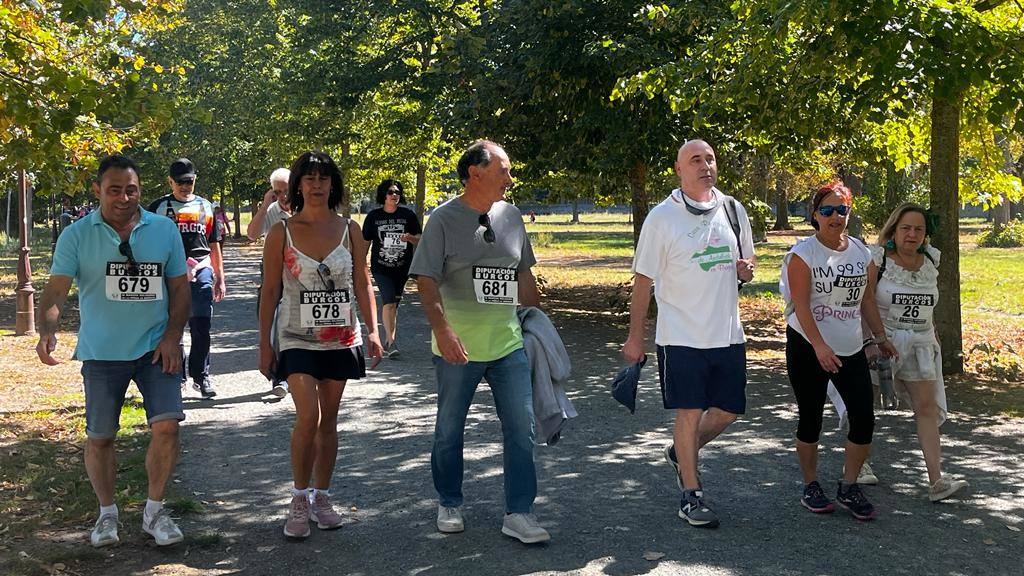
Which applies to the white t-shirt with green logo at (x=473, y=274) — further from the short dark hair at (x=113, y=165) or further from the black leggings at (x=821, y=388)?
the black leggings at (x=821, y=388)

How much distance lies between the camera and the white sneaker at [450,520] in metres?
5.32

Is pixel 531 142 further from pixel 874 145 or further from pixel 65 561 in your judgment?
pixel 65 561

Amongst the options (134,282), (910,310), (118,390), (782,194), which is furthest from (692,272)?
(782,194)

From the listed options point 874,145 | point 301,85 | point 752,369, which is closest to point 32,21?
point 752,369

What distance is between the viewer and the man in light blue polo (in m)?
5.15

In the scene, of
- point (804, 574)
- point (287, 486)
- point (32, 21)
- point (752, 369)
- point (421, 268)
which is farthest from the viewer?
point (752, 369)

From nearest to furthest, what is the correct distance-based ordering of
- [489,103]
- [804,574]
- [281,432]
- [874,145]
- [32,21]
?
[804,574], [281,432], [32,21], [874,145], [489,103]

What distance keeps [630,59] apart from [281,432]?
6588 millimetres

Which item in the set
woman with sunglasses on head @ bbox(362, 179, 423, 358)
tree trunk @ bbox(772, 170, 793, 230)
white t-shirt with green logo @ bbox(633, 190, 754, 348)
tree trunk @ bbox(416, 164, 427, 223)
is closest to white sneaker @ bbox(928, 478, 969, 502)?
white t-shirt with green logo @ bbox(633, 190, 754, 348)

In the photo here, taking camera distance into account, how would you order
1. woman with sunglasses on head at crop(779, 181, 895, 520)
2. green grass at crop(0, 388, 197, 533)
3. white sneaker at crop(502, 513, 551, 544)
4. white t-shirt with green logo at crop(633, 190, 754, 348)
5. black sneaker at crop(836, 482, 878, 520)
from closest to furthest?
white sneaker at crop(502, 513, 551, 544)
white t-shirt with green logo at crop(633, 190, 754, 348)
black sneaker at crop(836, 482, 878, 520)
woman with sunglasses on head at crop(779, 181, 895, 520)
green grass at crop(0, 388, 197, 533)

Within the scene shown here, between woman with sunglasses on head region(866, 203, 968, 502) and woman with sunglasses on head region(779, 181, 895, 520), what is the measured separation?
0.91ft

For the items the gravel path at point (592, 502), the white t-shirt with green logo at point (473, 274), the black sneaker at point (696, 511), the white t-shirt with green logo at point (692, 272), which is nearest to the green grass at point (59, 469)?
the gravel path at point (592, 502)

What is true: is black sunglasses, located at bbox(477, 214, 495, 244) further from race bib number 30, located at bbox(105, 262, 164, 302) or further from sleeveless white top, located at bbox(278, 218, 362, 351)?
race bib number 30, located at bbox(105, 262, 164, 302)

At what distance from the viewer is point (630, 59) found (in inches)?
484
